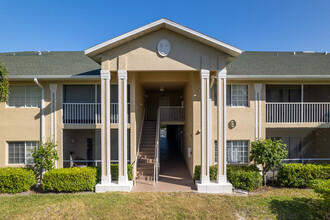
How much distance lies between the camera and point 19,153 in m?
10.1

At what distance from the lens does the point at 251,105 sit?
1026 cm

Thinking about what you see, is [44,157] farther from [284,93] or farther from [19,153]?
[284,93]

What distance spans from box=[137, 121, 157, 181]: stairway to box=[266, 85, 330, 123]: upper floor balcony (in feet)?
23.2

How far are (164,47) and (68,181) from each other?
7541 millimetres

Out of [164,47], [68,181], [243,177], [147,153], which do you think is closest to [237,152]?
[243,177]

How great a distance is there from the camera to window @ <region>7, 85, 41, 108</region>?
10.0 meters

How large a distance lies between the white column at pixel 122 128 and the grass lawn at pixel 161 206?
98 centimetres

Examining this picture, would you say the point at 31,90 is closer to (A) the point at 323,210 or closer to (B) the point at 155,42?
(B) the point at 155,42

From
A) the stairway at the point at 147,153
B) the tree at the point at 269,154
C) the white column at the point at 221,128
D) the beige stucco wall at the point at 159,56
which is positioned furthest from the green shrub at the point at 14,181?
the tree at the point at 269,154

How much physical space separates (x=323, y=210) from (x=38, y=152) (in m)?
12.6

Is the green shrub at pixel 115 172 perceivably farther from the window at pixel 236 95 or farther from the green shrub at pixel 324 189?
the green shrub at pixel 324 189

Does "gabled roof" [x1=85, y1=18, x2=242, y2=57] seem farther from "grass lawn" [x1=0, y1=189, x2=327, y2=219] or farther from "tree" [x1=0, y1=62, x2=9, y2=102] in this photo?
"grass lawn" [x1=0, y1=189, x2=327, y2=219]

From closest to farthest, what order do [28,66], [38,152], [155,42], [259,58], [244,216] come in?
[244,216] < [155,42] < [38,152] < [28,66] < [259,58]

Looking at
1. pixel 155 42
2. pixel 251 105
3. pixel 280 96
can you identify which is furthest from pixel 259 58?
pixel 155 42
